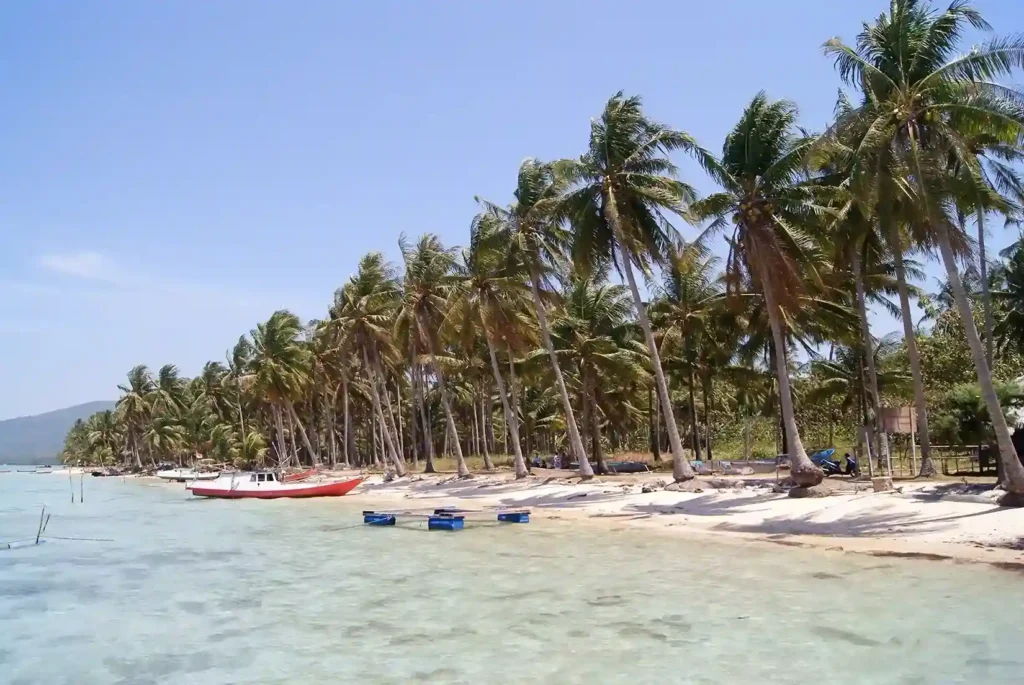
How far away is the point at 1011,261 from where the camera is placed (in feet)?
96.2

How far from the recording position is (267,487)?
45.4 meters

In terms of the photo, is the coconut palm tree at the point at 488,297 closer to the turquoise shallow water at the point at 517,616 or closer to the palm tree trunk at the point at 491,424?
the turquoise shallow water at the point at 517,616

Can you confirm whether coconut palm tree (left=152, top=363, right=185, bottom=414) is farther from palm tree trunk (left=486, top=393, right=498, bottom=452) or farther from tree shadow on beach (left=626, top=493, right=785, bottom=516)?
tree shadow on beach (left=626, top=493, right=785, bottom=516)

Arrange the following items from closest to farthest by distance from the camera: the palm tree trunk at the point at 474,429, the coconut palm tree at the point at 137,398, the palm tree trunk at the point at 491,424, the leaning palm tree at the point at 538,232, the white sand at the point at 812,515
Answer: the white sand at the point at 812,515, the leaning palm tree at the point at 538,232, the palm tree trunk at the point at 491,424, the palm tree trunk at the point at 474,429, the coconut palm tree at the point at 137,398

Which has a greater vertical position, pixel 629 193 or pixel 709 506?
pixel 629 193

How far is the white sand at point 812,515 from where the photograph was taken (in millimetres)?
17016

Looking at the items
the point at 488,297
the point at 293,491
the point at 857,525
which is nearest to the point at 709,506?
the point at 857,525

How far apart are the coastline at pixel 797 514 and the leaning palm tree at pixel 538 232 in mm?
5339

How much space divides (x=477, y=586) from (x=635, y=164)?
17.9 meters

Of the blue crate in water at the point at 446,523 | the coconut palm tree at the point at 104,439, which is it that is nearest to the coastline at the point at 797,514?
the blue crate in water at the point at 446,523

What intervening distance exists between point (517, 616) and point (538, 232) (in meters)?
23.8

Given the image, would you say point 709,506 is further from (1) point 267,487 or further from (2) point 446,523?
(1) point 267,487

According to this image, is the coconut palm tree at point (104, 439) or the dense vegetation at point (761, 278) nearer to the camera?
the dense vegetation at point (761, 278)

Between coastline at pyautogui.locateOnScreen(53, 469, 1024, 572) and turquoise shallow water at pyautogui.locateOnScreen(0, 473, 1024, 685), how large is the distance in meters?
1.28
